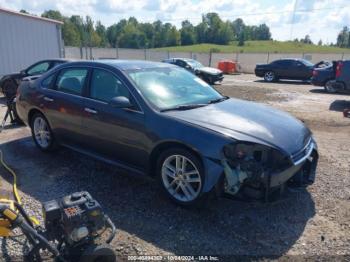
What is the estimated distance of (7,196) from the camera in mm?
4105

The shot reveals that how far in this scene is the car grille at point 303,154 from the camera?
3.49m

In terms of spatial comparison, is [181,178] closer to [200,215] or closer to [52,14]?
[200,215]

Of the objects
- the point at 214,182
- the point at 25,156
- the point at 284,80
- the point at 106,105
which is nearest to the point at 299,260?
the point at 214,182

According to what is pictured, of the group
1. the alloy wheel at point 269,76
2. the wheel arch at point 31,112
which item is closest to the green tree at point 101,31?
the alloy wheel at point 269,76

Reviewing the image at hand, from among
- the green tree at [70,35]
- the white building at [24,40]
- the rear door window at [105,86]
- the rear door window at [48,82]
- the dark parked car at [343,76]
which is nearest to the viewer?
the rear door window at [105,86]

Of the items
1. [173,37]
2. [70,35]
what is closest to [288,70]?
[70,35]

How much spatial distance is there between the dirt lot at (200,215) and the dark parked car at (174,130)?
313 mm

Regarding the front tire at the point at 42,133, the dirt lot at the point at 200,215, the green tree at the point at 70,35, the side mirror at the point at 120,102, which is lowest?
the dirt lot at the point at 200,215

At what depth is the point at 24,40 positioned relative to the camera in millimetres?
15289

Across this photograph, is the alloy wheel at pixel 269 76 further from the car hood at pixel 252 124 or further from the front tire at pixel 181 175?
the front tire at pixel 181 175

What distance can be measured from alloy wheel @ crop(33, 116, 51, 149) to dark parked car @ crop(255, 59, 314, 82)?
17.1 meters

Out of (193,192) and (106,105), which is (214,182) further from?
(106,105)

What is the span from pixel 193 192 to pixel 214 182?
0.39m

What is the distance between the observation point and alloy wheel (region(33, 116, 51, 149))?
5484 millimetres
